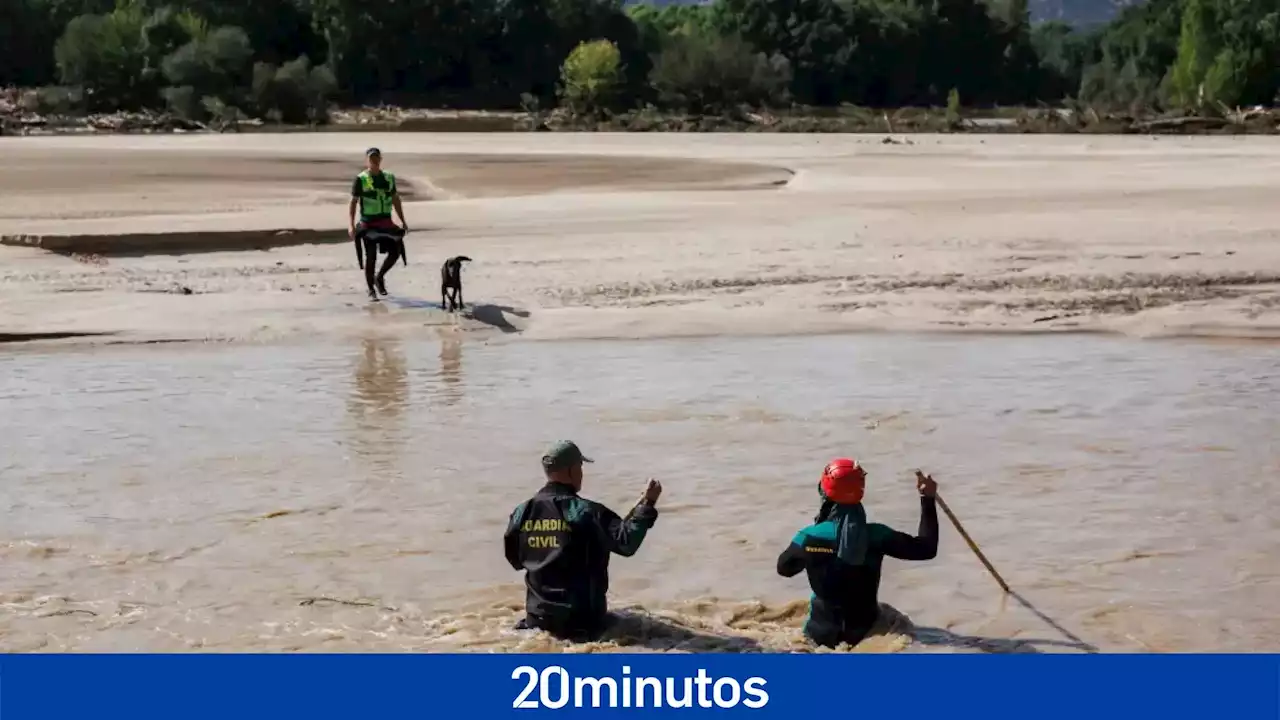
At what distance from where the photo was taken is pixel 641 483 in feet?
30.1

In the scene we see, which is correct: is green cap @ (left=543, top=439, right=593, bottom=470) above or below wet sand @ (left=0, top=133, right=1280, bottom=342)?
above

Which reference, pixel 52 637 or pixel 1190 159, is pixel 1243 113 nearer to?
pixel 1190 159

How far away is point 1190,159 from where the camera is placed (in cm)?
3409

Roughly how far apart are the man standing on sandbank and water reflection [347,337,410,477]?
11.0ft

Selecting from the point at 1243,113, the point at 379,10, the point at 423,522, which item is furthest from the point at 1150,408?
the point at 379,10

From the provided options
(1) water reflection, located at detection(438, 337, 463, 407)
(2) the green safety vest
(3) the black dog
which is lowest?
(1) water reflection, located at detection(438, 337, 463, 407)

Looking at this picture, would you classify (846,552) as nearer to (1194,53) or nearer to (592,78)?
(1194,53)

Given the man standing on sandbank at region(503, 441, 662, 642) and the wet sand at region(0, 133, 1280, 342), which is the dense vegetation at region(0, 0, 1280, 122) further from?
the man standing on sandbank at region(503, 441, 662, 642)

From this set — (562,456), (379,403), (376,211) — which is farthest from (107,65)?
(562,456)

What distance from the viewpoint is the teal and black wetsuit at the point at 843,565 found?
19.8 ft

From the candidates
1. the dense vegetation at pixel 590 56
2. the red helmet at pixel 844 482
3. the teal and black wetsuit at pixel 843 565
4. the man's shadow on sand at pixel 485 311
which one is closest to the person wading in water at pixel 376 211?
the man's shadow on sand at pixel 485 311

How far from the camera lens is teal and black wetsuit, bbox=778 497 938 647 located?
238 inches

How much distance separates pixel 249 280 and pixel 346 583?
10759mm

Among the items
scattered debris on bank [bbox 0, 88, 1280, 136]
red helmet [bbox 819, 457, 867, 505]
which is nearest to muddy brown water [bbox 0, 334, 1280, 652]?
red helmet [bbox 819, 457, 867, 505]
